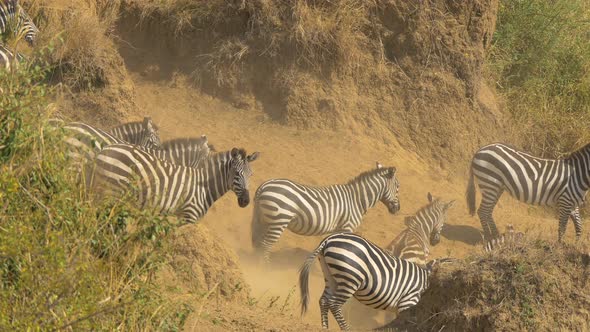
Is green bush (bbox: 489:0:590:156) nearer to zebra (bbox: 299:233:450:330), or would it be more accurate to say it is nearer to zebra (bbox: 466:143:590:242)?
zebra (bbox: 466:143:590:242)

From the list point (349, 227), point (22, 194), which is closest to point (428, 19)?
point (349, 227)

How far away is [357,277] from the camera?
898cm

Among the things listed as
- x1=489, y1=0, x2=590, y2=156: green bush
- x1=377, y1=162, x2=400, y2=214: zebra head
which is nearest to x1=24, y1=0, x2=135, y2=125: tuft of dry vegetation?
x1=377, y1=162, x2=400, y2=214: zebra head

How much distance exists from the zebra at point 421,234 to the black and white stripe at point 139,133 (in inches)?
135

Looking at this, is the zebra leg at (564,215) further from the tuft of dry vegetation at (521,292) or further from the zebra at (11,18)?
the zebra at (11,18)

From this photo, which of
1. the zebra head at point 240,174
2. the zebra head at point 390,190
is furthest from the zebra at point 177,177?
the zebra head at point 390,190

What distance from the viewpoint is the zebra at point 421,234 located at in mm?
10680

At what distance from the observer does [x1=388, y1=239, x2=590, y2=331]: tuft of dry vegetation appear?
6.62m

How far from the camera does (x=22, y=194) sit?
571 cm

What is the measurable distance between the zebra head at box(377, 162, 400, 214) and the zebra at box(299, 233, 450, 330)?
3.14 m

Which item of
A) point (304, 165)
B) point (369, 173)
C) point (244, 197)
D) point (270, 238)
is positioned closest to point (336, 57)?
point (304, 165)

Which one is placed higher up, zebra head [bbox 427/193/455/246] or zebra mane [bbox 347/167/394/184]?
zebra mane [bbox 347/167/394/184]

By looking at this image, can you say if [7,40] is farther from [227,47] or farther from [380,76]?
[380,76]

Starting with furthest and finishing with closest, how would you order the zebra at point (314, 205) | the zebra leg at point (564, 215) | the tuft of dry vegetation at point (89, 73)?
the zebra leg at point (564, 215), the tuft of dry vegetation at point (89, 73), the zebra at point (314, 205)
